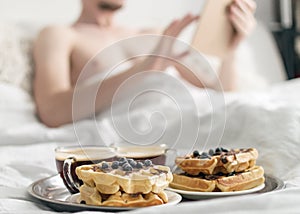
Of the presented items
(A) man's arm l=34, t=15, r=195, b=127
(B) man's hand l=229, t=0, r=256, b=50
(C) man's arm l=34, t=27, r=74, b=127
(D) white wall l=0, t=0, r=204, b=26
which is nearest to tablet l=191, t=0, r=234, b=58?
→ (B) man's hand l=229, t=0, r=256, b=50

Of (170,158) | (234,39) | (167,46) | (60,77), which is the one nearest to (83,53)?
(60,77)

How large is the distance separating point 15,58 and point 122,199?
41.2 inches

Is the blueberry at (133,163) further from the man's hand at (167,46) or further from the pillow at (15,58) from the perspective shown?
the pillow at (15,58)

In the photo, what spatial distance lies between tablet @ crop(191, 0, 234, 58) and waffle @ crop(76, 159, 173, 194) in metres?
0.63

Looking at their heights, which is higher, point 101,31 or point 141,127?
point 101,31

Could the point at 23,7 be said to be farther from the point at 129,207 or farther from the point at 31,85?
the point at 129,207

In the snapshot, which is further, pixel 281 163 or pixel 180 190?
pixel 281 163

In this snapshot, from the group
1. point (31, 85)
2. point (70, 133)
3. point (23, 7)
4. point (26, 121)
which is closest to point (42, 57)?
point (31, 85)

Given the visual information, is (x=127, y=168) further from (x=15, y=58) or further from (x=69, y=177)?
(x=15, y=58)

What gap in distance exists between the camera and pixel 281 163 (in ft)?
3.55

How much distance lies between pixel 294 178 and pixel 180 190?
8.3 inches

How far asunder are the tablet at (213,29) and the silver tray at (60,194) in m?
0.51

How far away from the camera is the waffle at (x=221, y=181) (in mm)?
859

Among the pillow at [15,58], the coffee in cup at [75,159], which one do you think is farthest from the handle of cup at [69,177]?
the pillow at [15,58]
